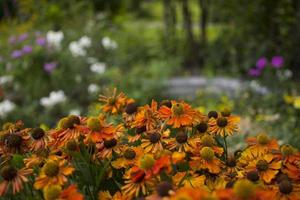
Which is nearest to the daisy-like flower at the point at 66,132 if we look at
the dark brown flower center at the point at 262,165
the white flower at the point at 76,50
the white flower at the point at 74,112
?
the dark brown flower center at the point at 262,165

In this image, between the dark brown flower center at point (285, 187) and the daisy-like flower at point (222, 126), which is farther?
the daisy-like flower at point (222, 126)

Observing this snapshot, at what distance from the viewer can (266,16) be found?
6.12m

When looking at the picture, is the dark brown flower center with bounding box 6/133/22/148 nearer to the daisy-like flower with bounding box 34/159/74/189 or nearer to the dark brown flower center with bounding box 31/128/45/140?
the dark brown flower center with bounding box 31/128/45/140

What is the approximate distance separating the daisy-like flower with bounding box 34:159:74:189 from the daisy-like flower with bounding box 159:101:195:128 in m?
0.36

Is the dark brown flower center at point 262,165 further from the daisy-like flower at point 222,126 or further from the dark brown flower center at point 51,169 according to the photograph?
the dark brown flower center at point 51,169

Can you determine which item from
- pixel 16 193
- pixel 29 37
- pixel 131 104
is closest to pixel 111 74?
pixel 29 37

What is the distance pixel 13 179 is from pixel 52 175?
0.10 m

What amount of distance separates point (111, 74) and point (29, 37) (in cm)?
139

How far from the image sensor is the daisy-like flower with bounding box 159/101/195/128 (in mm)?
1561

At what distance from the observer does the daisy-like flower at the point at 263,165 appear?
143 cm

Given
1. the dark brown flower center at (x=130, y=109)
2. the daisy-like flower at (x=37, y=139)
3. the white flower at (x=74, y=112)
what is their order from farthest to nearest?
1. the white flower at (x=74, y=112)
2. the dark brown flower center at (x=130, y=109)
3. the daisy-like flower at (x=37, y=139)

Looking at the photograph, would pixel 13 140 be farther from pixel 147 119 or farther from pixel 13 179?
pixel 147 119

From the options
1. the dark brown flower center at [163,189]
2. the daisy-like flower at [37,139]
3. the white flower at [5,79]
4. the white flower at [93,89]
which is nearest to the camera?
the dark brown flower center at [163,189]

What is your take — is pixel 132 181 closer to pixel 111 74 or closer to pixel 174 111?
pixel 174 111
